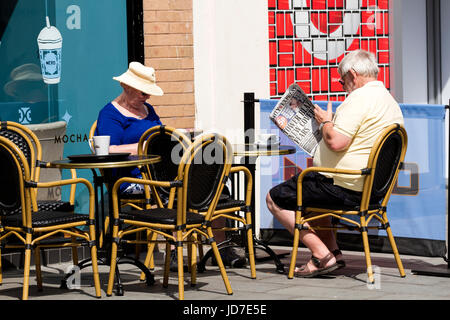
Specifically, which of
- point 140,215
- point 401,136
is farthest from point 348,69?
point 140,215

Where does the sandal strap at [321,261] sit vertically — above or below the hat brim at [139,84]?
below

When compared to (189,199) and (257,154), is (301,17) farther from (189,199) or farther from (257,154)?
(189,199)

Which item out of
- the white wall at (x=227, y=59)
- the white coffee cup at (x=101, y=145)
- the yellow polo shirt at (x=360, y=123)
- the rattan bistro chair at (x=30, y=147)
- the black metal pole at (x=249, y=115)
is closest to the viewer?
the white coffee cup at (x=101, y=145)

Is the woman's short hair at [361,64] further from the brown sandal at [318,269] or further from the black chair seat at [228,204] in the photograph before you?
the brown sandal at [318,269]

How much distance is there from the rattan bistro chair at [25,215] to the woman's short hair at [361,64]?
201cm

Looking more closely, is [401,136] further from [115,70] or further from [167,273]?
[115,70]

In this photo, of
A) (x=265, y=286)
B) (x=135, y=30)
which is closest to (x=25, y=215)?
(x=265, y=286)

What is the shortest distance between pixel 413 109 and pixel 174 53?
2329 mm

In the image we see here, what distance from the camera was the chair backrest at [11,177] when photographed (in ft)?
17.9

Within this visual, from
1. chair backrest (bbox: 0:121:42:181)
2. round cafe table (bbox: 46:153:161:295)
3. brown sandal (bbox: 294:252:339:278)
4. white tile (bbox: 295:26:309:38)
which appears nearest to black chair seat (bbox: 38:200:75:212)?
chair backrest (bbox: 0:121:42:181)

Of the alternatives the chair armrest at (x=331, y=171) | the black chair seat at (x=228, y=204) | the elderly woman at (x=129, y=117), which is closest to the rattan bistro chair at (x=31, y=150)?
the elderly woman at (x=129, y=117)

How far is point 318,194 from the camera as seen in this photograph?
6219 mm

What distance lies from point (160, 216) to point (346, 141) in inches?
55.7

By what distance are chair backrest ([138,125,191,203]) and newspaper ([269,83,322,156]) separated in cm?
80
